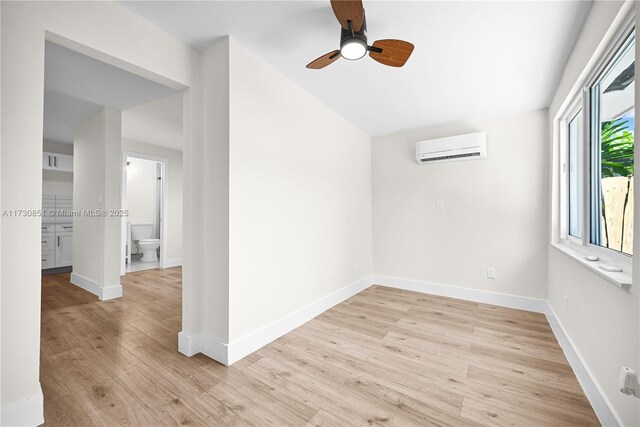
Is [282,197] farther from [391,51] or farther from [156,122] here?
[156,122]

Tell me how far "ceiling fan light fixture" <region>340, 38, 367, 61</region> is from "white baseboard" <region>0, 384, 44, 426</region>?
244cm

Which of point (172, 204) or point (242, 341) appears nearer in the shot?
point (242, 341)

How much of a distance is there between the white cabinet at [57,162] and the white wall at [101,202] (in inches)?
69.1

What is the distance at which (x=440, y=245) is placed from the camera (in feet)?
11.6

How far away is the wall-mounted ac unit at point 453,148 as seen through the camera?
124 inches

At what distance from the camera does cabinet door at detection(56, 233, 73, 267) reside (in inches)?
186

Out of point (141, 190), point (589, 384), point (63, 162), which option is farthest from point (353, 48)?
point (141, 190)

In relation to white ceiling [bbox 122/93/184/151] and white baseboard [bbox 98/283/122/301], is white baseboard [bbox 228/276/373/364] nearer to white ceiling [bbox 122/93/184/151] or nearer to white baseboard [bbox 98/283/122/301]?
white baseboard [bbox 98/283/122/301]

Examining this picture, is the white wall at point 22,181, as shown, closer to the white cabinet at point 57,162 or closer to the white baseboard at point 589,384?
the white baseboard at point 589,384

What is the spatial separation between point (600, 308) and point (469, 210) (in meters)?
2.00

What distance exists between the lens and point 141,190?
6.57 m

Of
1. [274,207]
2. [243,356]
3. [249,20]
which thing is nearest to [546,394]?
[243,356]

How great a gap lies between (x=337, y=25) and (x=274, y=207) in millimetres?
1394

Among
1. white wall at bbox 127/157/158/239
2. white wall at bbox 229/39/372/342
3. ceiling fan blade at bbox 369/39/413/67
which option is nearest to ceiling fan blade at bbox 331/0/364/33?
ceiling fan blade at bbox 369/39/413/67
